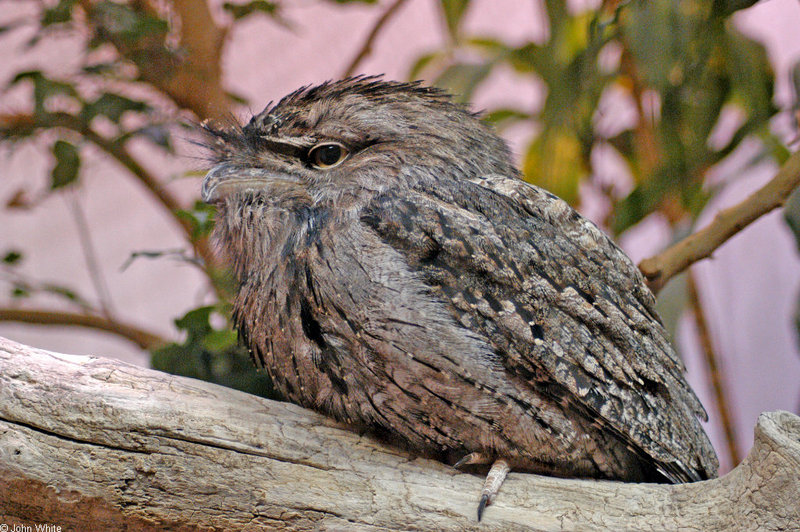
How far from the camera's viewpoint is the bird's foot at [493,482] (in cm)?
124

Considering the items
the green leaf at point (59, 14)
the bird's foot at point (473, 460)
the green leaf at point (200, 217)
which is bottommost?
the bird's foot at point (473, 460)

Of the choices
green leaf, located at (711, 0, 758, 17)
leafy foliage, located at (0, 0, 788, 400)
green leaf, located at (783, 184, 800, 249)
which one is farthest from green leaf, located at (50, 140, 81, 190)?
green leaf, located at (783, 184, 800, 249)

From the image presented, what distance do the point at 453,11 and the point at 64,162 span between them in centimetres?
145

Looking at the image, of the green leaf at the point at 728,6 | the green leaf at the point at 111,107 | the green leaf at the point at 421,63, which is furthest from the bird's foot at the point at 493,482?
the green leaf at the point at 421,63

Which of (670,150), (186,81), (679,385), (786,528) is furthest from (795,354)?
(186,81)

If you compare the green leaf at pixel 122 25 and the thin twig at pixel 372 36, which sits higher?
the thin twig at pixel 372 36

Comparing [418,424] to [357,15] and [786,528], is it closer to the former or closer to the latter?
[786,528]

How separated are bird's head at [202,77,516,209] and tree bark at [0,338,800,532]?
0.44 metres

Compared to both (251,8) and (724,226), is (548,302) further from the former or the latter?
(251,8)

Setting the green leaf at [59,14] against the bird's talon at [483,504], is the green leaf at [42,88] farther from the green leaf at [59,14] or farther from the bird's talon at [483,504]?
the bird's talon at [483,504]

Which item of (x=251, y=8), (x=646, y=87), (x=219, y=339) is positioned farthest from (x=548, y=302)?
(x=646, y=87)

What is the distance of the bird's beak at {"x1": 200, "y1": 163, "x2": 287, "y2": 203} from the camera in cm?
140

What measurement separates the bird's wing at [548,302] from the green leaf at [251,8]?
1.11 m

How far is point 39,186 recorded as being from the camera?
3.87 m
